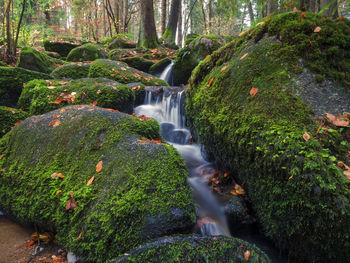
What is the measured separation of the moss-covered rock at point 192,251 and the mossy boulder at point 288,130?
65 centimetres

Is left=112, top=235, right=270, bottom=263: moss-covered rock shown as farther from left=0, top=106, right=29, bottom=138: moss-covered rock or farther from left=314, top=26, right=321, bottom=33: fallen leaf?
left=0, top=106, right=29, bottom=138: moss-covered rock

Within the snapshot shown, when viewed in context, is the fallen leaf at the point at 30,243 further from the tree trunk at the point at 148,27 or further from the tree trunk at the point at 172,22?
the tree trunk at the point at 172,22

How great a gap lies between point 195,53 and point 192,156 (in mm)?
4930

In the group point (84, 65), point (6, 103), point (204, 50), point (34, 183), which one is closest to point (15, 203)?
point (34, 183)

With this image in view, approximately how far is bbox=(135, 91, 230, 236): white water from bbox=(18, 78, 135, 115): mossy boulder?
128 cm

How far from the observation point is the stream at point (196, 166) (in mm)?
2846

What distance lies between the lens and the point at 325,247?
2.08 meters

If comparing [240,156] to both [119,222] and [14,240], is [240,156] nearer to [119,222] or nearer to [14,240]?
[119,222]

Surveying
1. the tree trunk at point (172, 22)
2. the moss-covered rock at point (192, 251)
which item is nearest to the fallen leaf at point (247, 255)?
the moss-covered rock at point (192, 251)

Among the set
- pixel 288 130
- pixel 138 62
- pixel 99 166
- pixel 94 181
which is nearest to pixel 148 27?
pixel 138 62

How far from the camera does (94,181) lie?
253cm

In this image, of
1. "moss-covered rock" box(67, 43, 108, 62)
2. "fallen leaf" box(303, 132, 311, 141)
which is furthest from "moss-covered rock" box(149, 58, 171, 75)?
"fallen leaf" box(303, 132, 311, 141)

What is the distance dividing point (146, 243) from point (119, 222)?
341 mm

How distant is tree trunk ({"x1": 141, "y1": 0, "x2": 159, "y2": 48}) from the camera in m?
13.1
